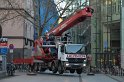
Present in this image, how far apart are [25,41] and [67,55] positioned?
101 ft

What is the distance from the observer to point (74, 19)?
122 ft

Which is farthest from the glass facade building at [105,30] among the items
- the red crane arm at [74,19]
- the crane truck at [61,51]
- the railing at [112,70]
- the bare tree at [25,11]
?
the red crane arm at [74,19]

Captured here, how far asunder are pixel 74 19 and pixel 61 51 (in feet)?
10.1

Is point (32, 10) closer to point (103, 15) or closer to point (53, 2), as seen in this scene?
point (53, 2)

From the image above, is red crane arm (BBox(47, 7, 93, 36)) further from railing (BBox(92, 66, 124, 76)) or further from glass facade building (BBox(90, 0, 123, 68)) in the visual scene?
glass facade building (BBox(90, 0, 123, 68))

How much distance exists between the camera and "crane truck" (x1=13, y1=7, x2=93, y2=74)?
119ft

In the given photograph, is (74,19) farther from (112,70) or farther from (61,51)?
(112,70)

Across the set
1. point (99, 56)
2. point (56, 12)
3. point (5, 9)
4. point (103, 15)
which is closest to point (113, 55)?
point (99, 56)

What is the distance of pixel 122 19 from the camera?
4994 cm

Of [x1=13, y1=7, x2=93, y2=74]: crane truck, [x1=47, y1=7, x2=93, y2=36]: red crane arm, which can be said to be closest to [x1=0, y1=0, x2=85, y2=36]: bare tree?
[x1=13, y1=7, x2=93, y2=74]: crane truck

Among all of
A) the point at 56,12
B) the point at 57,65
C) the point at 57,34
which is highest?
the point at 56,12

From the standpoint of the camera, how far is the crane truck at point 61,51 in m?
36.4

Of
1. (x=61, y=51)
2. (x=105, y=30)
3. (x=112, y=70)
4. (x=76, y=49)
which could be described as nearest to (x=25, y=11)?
(x=105, y=30)

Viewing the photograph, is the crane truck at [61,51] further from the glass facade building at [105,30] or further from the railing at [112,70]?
the glass facade building at [105,30]
